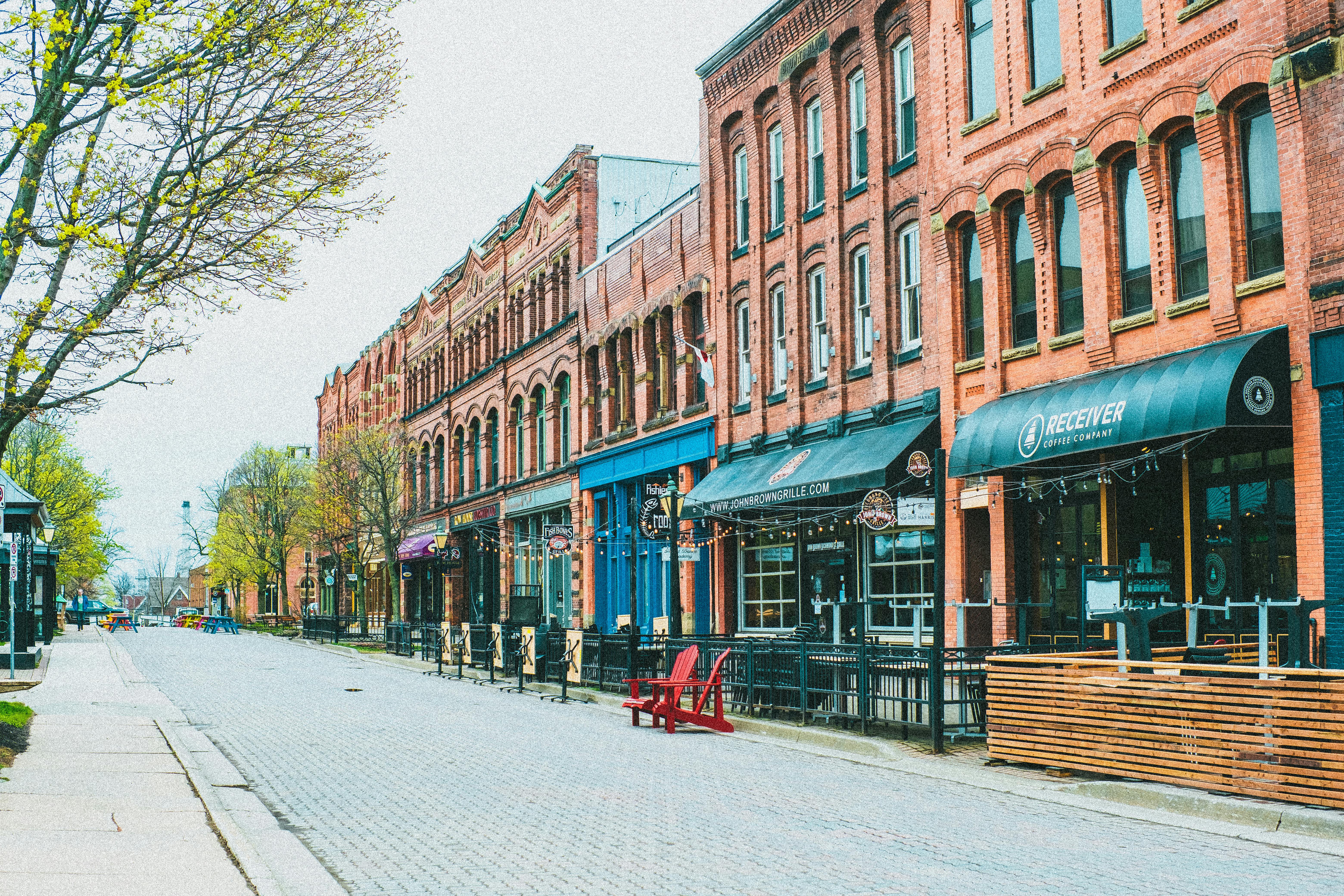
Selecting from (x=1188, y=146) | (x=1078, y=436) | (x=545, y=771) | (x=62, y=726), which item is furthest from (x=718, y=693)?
(x=1188, y=146)

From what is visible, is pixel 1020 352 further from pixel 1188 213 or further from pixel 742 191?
pixel 742 191

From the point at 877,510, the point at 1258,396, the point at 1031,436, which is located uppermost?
the point at 1258,396

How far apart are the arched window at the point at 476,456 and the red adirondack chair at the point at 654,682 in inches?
1257

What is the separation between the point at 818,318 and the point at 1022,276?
20.7ft

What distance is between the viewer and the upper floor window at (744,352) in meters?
29.9

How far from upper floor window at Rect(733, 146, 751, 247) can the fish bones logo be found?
1188cm

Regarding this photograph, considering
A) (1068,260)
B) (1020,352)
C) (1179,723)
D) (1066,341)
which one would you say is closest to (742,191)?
(1020,352)

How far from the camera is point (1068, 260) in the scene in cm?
2044

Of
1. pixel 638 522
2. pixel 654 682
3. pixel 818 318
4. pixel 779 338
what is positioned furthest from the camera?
pixel 638 522

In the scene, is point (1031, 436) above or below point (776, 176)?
below

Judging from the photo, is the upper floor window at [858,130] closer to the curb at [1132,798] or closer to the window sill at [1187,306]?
the window sill at [1187,306]

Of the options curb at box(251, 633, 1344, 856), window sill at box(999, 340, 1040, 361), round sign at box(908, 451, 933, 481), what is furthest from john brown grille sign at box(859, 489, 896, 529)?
curb at box(251, 633, 1344, 856)

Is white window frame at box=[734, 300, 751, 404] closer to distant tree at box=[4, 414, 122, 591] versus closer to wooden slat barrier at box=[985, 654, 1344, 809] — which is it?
wooden slat barrier at box=[985, 654, 1344, 809]

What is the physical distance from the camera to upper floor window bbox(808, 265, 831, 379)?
26.8 meters
